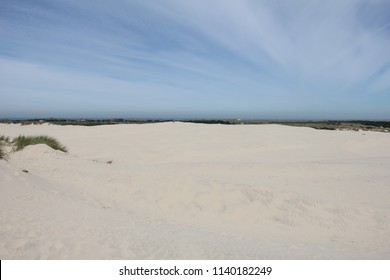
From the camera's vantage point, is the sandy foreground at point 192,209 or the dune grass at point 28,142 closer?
the sandy foreground at point 192,209

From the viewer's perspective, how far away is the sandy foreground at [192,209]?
Answer: 3888 mm

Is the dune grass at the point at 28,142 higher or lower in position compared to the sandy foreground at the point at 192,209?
higher

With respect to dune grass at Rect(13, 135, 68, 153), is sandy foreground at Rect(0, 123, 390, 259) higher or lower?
lower

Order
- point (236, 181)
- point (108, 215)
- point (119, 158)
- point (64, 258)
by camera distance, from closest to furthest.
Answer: point (64, 258) < point (108, 215) < point (236, 181) < point (119, 158)

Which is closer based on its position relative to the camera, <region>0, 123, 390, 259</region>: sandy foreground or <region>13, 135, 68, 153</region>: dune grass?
<region>0, 123, 390, 259</region>: sandy foreground

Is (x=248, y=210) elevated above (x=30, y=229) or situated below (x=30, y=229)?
below

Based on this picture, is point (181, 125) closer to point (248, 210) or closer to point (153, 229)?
point (248, 210)

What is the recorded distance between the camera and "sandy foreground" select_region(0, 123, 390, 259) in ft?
12.8

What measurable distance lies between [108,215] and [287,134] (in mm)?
13663

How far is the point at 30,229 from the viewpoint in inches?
156

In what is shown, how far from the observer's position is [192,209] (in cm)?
654

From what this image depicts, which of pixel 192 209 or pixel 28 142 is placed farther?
pixel 28 142

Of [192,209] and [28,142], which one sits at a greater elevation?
[28,142]
